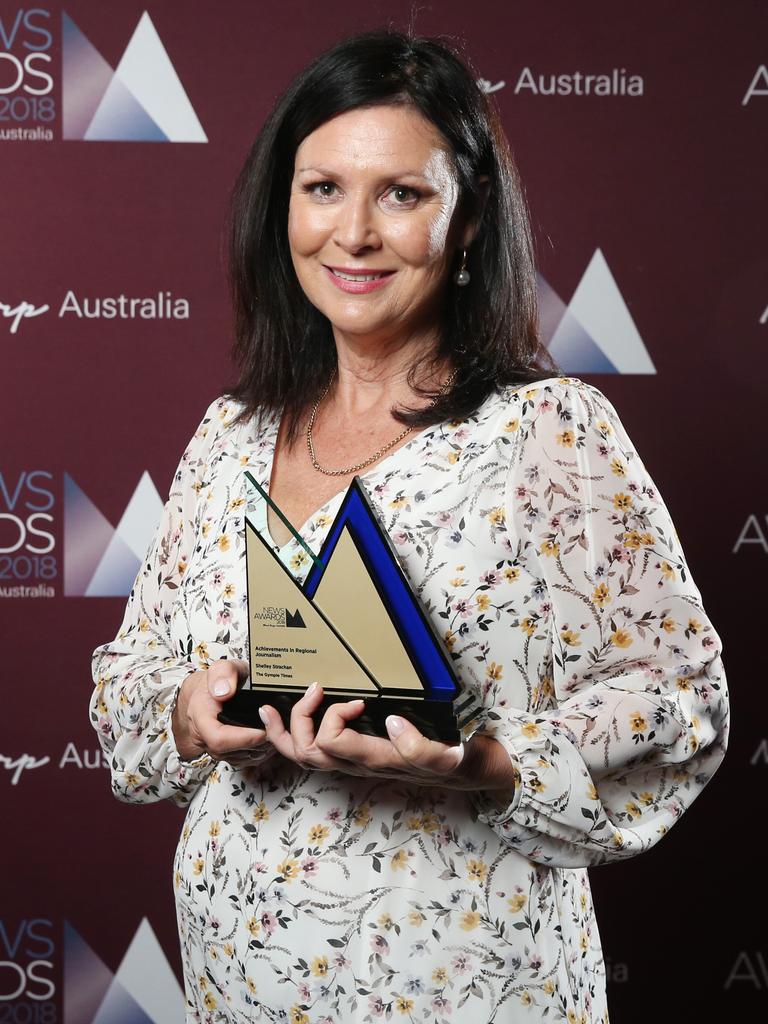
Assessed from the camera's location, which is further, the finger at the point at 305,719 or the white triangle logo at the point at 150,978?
the white triangle logo at the point at 150,978

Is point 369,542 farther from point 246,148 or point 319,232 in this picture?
point 246,148

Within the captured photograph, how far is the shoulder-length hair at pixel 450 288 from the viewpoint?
1.31m

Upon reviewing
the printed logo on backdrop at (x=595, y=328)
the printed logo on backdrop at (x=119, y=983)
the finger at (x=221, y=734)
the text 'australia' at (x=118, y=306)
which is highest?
the text 'australia' at (x=118, y=306)

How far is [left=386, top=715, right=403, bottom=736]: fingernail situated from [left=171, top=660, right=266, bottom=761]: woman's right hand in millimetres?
134

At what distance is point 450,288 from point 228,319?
1.13 meters

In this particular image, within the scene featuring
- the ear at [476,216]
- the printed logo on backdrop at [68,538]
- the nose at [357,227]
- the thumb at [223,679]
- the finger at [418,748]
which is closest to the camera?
the finger at [418,748]

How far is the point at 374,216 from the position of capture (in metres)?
1.29

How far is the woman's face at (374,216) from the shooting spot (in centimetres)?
128

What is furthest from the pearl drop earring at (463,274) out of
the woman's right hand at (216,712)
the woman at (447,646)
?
the woman's right hand at (216,712)

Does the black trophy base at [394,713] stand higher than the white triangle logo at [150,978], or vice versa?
the black trophy base at [394,713]

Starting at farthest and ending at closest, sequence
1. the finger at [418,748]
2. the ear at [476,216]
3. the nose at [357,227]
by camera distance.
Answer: the ear at [476,216]
the nose at [357,227]
the finger at [418,748]

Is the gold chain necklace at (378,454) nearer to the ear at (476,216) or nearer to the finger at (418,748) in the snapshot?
the ear at (476,216)

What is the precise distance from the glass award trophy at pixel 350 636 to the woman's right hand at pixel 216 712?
1cm

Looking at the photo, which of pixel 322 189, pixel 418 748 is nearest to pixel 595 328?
pixel 322 189
